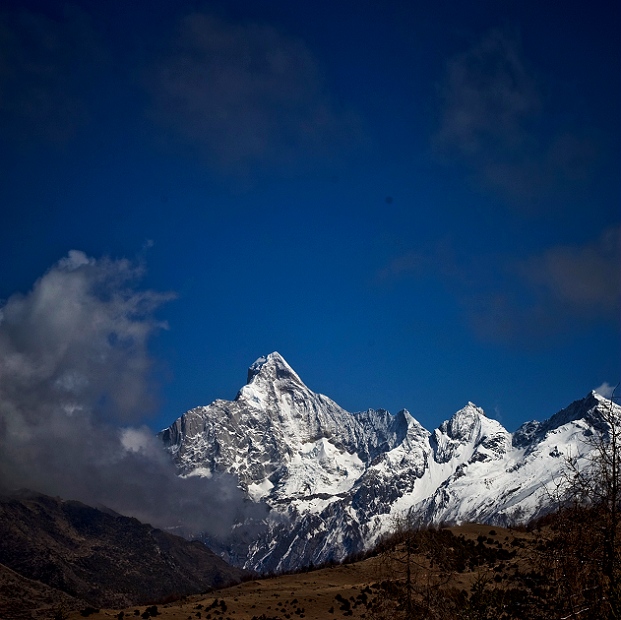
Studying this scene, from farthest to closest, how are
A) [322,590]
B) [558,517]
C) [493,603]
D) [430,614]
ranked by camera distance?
1. [322,590]
2. [430,614]
3. [493,603]
4. [558,517]

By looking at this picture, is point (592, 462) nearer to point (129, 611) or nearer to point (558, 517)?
point (558, 517)

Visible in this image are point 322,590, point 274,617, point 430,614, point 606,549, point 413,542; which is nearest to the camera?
point 606,549

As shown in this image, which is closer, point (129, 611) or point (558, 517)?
point (558, 517)

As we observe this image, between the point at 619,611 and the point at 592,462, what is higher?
the point at 592,462

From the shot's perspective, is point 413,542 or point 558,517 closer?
point 558,517

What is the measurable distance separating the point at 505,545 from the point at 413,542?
4107 cm

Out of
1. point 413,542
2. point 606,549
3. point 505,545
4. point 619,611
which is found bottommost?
point 619,611

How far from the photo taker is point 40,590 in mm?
190000

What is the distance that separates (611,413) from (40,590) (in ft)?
672

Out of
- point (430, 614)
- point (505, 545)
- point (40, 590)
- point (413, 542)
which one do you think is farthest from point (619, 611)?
point (40, 590)

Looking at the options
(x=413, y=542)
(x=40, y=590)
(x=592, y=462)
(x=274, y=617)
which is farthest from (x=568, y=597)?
(x=40, y=590)

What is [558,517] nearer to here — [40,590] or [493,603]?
[493,603]

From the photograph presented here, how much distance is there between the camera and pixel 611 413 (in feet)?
47.0

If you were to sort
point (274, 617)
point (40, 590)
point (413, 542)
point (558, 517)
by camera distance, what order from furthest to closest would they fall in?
point (40, 590) → point (274, 617) → point (413, 542) → point (558, 517)
